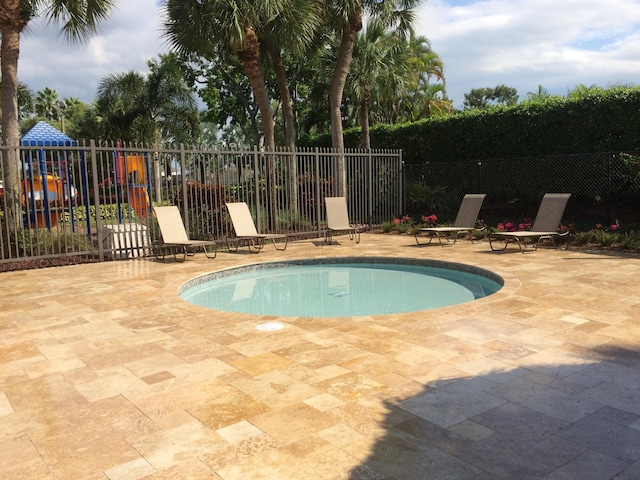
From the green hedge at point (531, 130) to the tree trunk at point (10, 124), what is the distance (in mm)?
11172

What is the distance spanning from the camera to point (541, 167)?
42.4 ft

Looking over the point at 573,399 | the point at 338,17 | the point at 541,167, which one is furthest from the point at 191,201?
the point at 573,399

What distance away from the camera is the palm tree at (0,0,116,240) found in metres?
9.45

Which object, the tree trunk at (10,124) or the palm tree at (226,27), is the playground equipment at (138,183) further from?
the palm tree at (226,27)

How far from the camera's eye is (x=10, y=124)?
10031 millimetres

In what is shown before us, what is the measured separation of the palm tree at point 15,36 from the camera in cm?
945

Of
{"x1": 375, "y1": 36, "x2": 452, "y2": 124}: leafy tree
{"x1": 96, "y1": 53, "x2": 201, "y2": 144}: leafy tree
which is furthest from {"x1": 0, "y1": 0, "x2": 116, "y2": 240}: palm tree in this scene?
{"x1": 375, "y1": 36, "x2": 452, "y2": 124}: leafy tree

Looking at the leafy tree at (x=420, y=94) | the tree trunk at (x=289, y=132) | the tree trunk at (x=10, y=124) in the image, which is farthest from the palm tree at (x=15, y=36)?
the leafy tree at (x=420, y=94)

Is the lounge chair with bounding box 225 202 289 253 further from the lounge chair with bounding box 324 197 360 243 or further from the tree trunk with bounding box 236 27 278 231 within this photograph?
the lounge chair with bounding box 324 197 360 243

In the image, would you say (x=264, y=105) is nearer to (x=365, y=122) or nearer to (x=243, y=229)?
(x=243, y=229)

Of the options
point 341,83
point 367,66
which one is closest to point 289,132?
point 341,83

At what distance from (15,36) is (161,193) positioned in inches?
164

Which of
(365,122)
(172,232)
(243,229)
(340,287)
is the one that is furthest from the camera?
(365,122)

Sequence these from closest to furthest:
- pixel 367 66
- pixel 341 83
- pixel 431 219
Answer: pixel 431 219 → pixel 341 83 → pixel 367 66
